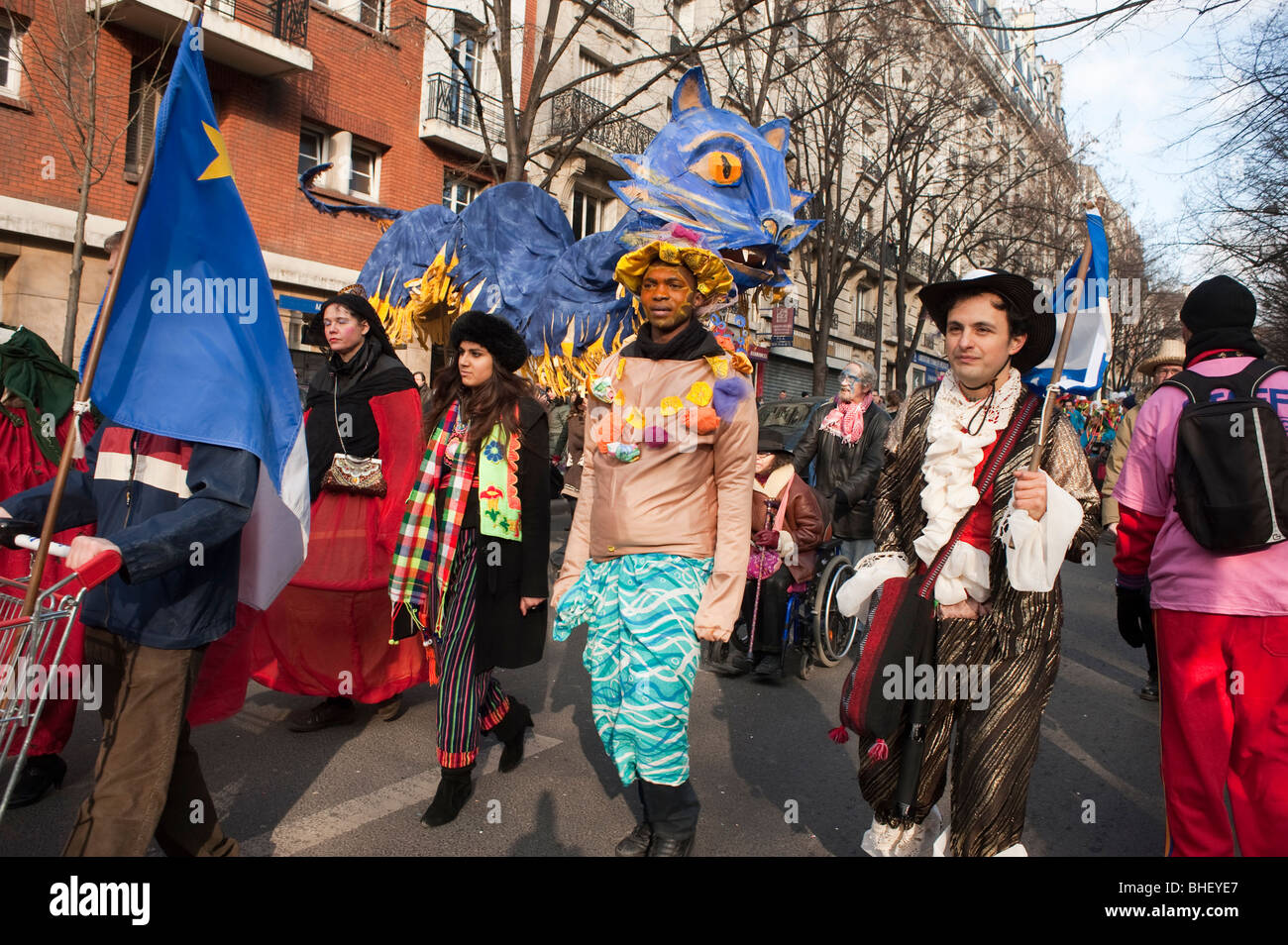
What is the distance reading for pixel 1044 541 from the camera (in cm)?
245

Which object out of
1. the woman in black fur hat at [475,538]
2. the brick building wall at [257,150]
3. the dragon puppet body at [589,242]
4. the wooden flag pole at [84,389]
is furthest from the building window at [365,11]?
the wooden flag pole at [84,389]

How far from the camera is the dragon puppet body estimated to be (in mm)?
5133

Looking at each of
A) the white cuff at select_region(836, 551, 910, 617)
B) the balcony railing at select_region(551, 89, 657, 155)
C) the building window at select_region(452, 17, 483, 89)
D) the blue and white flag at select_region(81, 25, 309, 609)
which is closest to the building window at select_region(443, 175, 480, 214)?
the building window at select_region(452, 17, 483, 89)

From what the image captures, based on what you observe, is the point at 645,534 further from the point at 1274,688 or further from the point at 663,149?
the point at 663,149

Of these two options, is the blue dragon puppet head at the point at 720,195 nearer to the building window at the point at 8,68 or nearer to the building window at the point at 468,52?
the building window at the point at 8,68

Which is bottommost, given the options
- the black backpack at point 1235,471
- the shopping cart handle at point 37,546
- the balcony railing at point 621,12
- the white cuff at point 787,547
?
the white cuff at point 787,547

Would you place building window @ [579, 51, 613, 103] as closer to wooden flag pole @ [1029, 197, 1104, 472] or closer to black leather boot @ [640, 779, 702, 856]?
wooden flag pole @ [1029, 197, 1104, 472]

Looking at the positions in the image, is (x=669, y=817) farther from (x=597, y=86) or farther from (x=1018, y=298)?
(x=597, y=86)

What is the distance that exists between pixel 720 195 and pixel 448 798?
3486mm

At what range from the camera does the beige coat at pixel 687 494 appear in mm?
3006

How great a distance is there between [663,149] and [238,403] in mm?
3561

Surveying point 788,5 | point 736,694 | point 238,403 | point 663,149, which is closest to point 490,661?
point 238,403

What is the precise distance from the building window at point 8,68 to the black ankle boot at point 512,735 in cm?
1319

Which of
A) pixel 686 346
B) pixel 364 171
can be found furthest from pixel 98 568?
pixel 364 171
